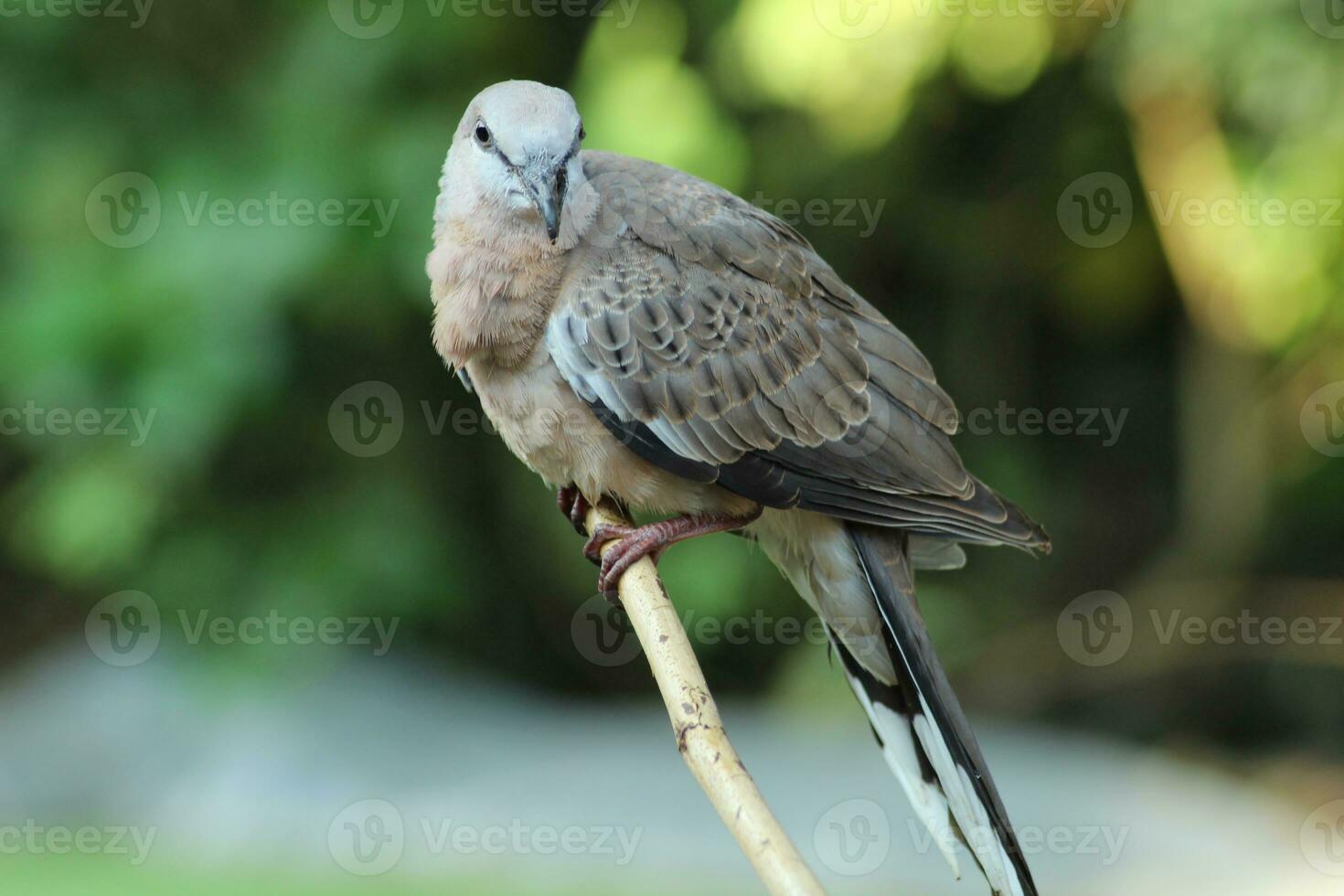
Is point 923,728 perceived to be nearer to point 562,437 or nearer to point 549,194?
point 562,437

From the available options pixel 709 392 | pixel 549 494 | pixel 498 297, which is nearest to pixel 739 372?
pixel 709 392

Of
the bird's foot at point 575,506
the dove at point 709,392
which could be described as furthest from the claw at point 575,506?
the dove at point 709,392

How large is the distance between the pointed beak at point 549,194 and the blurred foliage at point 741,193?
1422 mm

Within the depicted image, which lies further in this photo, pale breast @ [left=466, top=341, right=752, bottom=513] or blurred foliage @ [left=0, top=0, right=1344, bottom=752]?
blurred foliage @ [left=0, top=0, right=1344, bottom=752]

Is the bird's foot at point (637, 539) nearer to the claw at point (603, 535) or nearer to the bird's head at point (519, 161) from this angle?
the claw at point (603, 535)

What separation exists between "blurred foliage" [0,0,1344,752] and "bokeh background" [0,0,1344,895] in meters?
0.02

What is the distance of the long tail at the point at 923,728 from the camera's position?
2.51m

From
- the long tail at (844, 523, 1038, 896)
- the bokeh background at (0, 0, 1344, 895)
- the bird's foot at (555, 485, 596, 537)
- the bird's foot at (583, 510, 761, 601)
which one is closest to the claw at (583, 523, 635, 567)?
the bird's foot at (583, 510, 761, 601)

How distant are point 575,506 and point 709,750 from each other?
4.47 ft

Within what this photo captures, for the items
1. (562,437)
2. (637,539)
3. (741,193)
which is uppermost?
(741,193)

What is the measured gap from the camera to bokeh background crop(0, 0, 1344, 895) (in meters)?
4.21

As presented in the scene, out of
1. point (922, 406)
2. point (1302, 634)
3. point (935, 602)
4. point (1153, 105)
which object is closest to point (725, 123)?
point (922, 406)

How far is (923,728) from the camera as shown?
281 cm

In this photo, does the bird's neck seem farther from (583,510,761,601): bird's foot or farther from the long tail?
the long tail
